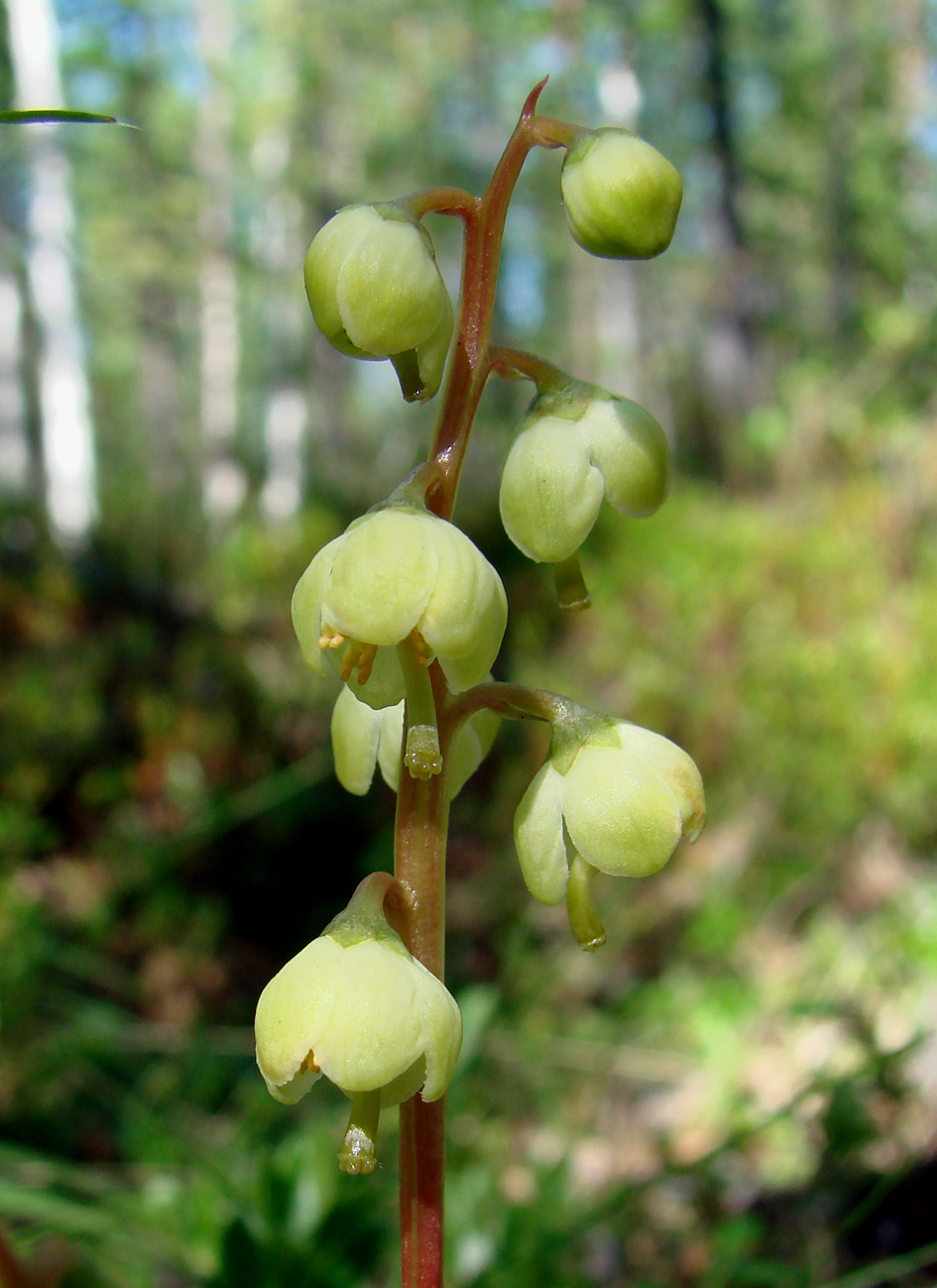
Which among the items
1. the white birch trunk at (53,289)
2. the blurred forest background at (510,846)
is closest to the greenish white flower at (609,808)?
the blurred forest background at (510,846)

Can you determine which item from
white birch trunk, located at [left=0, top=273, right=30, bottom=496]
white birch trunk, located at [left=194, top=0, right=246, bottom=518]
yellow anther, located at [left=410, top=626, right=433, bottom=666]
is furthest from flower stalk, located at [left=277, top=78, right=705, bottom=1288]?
white birch trunk, located at [left=194, top=0, right=246, bottom=518]

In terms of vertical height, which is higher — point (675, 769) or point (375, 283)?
point (375, 283)

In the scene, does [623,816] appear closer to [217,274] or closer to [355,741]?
[355,741]

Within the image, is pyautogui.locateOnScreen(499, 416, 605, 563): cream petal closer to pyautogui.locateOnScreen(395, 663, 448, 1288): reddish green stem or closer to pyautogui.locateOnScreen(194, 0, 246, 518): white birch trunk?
pyautogui.locateOnScreen(395, 663, 448, 1288): reddish green stem

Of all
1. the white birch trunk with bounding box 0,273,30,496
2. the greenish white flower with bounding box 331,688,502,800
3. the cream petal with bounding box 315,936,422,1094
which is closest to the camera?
the cream petal with bounding box 315,936,422,1094

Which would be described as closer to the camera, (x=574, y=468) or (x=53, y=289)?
(x=574, y=468)

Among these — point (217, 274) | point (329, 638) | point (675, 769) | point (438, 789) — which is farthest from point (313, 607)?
point (217, 274)

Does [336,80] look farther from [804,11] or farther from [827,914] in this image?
[827,914]
